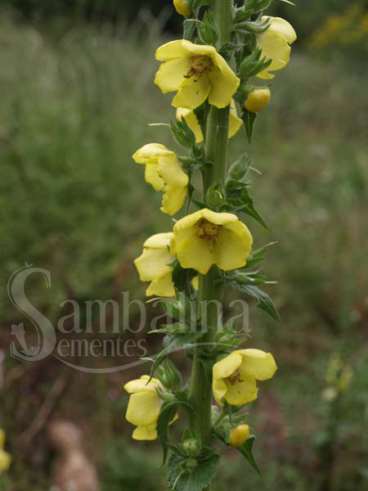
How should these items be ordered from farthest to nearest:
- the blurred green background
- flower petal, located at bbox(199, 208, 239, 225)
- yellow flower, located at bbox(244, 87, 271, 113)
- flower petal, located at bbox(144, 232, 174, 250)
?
the blurred green background
flower petal, located at bbox(144, 232, 174, 250)
yellow flower, located at bbox(244, 87, 271, 113)
flower petal, located at bbox(199, 208, 239, 225)

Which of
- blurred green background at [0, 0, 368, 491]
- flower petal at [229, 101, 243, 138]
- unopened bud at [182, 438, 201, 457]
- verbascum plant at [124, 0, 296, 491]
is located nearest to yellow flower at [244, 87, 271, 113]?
verbascum plant at [124, 0, 296, 491]

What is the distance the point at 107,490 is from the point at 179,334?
176cm

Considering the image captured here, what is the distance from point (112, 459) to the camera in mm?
3213

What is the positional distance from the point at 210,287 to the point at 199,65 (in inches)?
22.6

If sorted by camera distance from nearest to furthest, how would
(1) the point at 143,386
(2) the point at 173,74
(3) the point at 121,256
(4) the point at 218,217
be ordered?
(4) the point at 218,217, (2) the point at 173,74, (1) the point at 143,386, (3) the point at 121,256

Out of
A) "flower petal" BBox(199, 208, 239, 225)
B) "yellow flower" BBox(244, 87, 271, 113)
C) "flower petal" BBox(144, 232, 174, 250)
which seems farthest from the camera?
"flower petal" BBox(144, 232, 174, 250)

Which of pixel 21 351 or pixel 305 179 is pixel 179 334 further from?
pixel 305 179

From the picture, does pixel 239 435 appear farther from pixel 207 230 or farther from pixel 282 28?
pixel 282 28

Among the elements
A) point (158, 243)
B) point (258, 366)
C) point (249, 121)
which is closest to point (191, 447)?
point (258, 366)

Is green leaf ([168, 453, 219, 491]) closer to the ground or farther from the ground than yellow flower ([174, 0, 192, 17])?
closer to the ground

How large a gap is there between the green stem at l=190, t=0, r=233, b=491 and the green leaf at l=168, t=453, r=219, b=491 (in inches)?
2.1

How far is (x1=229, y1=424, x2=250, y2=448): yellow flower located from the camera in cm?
176

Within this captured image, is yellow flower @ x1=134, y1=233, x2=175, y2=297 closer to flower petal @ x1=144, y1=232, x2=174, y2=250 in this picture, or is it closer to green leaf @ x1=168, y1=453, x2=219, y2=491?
flower petal @ x1=144, y1=232, x2=174, y2=250

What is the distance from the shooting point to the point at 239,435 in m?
1.76
